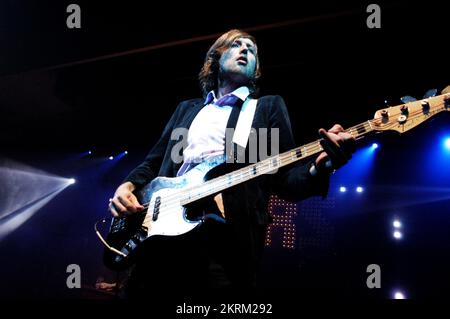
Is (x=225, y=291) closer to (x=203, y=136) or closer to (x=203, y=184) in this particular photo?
(x=203, y=184)

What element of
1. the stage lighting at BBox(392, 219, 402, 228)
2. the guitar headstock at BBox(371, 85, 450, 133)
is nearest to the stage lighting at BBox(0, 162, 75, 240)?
the stage lighting at BBox(392, 219, 402, 228)

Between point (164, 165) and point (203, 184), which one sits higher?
point (164, 165)

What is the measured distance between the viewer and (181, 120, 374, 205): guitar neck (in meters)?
1.78

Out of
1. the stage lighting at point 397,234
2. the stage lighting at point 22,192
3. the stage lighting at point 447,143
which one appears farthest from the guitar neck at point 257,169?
the stage lighting at point 22,192

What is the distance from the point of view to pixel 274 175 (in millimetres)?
2004

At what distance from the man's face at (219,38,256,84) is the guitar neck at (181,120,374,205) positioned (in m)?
1.01

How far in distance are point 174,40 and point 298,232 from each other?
546cm

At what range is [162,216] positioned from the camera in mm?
1812

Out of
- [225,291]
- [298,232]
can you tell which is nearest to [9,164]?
[298,232]

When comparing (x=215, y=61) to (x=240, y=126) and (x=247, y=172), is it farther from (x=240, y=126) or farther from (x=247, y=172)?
(x=247, y=172)

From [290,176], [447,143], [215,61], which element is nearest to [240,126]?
[290,176]

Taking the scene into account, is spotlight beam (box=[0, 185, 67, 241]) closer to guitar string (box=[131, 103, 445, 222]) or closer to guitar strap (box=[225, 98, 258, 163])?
guitar string (box=[131, 103, 445, 222])

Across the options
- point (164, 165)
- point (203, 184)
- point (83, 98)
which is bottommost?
point (203, 184)

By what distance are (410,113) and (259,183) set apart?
3.45 ft
